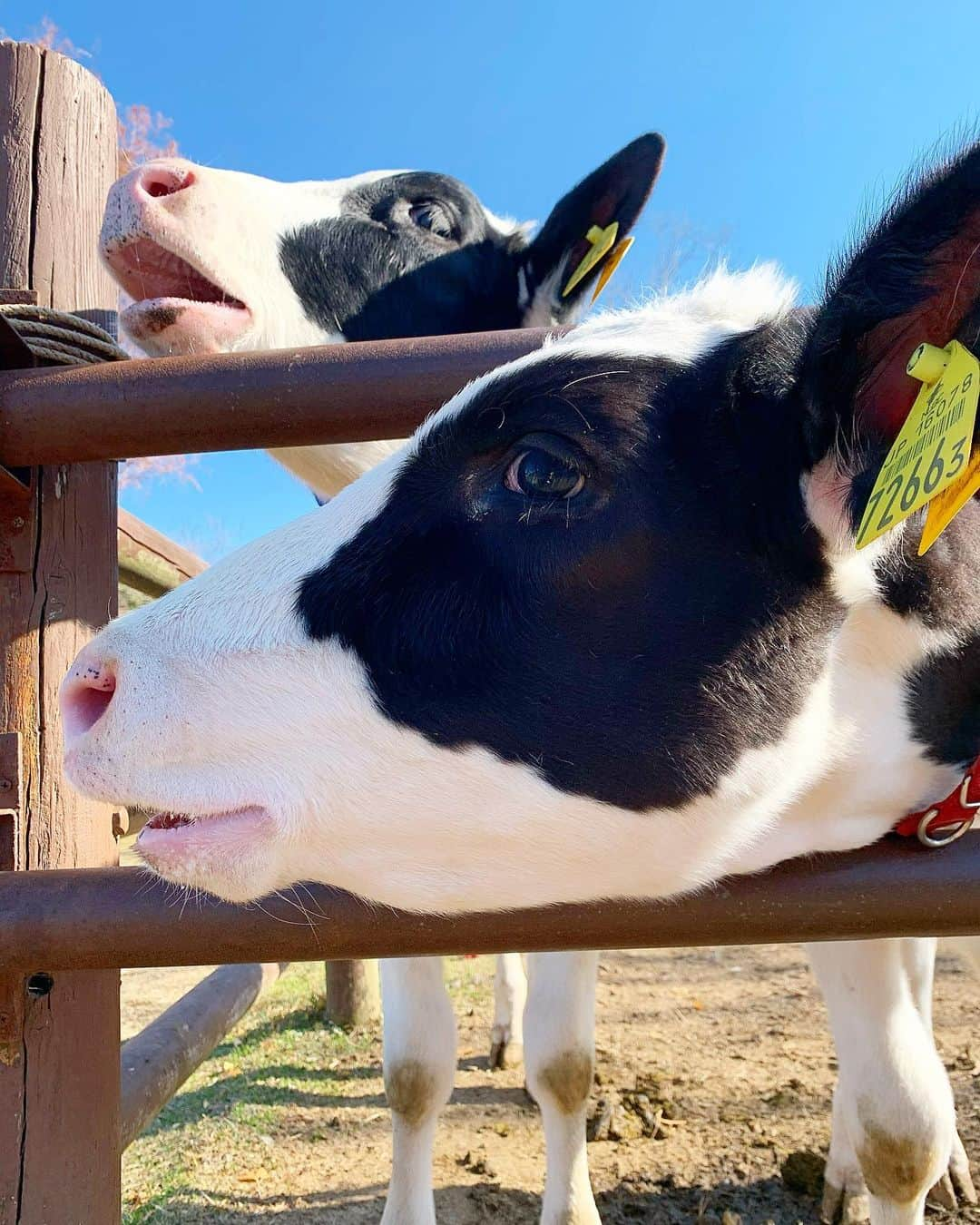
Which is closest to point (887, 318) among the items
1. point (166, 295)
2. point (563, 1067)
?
point (166, 295)

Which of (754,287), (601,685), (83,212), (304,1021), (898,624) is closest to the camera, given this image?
(601,685)

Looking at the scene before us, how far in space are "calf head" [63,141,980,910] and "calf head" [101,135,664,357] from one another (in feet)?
3.99

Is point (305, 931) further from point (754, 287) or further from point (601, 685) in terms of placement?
point (754, 287)

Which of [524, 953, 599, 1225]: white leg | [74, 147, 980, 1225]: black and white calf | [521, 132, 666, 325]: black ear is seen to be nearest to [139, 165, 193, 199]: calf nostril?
[521, 132, 666, 325]: black ear

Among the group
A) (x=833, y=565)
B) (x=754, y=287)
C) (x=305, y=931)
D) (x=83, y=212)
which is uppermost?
(x=83, y=212)

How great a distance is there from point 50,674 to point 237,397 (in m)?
0.53

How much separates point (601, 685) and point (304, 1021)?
3934 mm

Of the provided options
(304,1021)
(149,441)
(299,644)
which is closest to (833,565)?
(299,644)

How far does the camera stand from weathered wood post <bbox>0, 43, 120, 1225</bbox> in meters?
1.38

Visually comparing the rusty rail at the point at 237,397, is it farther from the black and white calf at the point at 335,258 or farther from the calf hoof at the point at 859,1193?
the calf hoof at the point at 859,1193

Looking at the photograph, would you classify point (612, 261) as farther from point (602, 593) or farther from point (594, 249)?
point (602, 593)

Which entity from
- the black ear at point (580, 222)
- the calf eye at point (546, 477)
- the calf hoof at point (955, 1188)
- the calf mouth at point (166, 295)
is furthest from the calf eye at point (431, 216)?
the calf hoof at point (955, 1188)

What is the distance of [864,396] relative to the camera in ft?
3.55

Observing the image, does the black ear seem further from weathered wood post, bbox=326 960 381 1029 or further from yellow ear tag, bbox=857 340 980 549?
weathered wood post, bbox=326 960 381 1029
